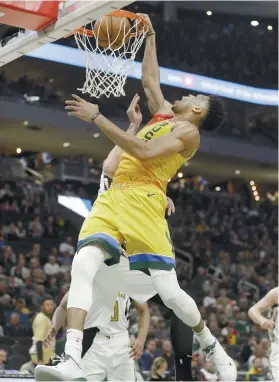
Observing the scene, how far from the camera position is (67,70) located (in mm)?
25828

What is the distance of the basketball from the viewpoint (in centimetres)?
668

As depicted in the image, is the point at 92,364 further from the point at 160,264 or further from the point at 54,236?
the point at 54,236

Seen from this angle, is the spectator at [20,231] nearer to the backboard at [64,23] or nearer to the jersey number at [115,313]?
the jersey number at [115,313]

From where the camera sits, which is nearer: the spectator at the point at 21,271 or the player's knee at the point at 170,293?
the player's knee at the point at 170,293

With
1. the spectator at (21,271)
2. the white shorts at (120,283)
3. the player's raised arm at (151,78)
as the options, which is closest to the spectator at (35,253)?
the spectator at (21,271)

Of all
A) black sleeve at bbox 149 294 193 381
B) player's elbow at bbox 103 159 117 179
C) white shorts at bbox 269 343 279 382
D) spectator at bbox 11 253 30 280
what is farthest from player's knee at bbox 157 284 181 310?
spectator at bbox 11 253 30 280

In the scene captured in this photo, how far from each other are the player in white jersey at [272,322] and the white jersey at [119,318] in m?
1.40

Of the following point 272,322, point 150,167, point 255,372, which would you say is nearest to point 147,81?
point 150,167

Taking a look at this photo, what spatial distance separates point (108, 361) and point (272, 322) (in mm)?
1756

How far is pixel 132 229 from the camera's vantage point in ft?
18.8

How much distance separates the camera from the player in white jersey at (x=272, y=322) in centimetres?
820

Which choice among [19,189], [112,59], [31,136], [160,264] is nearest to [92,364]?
[160,264]

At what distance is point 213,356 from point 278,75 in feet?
78.4

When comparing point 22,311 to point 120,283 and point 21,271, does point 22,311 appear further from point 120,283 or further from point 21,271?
point 120,283
